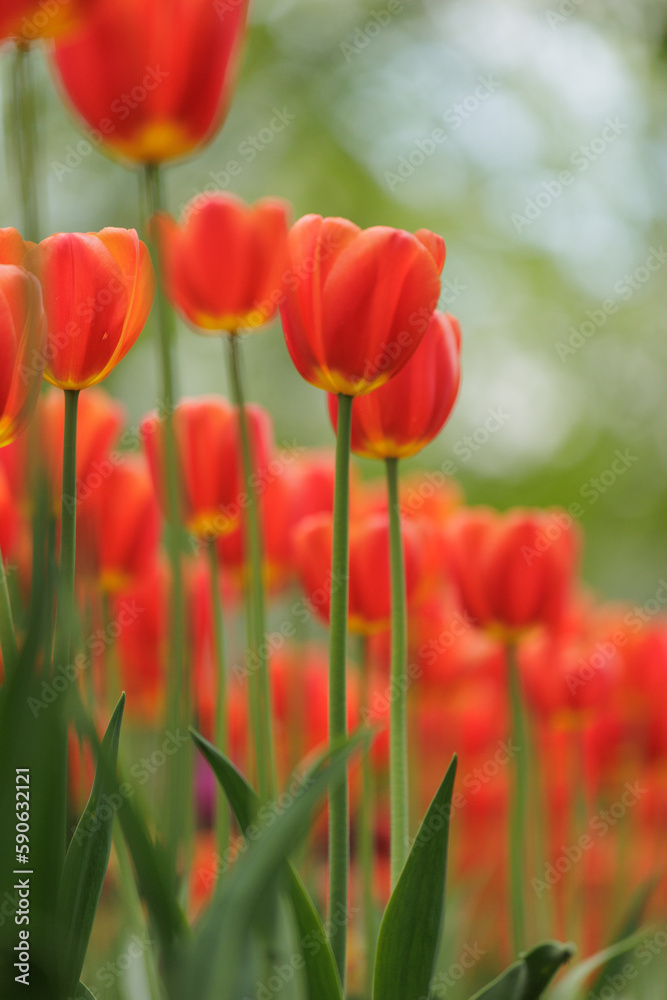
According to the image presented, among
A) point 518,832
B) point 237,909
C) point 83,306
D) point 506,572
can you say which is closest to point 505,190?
point 506,572

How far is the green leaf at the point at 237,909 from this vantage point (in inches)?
8.6

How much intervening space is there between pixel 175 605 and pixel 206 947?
0.09 m

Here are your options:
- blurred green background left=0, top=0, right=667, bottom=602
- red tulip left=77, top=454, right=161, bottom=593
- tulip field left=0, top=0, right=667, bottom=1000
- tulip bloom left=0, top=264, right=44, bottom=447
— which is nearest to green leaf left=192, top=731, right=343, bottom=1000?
tulip field left=0, top=0, right=667, bottom=1000

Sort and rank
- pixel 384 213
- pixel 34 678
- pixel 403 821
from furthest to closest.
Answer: pixel 384 213 → pixel 403 821 → pixel 34 678

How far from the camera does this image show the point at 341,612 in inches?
12.1

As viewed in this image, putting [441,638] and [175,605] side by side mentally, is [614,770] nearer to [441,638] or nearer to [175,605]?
[441,638]

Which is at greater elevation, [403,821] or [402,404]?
[402,404]

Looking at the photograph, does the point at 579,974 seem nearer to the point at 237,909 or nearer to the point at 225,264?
the point at 237,909

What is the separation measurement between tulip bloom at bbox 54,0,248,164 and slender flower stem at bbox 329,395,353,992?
0.11 metres

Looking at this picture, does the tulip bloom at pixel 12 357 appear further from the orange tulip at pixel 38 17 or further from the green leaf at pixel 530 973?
the green leaf at pixel 530 973

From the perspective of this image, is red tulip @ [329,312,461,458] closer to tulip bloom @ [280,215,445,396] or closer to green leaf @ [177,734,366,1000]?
tulip bloom @ [280,215,445,396]

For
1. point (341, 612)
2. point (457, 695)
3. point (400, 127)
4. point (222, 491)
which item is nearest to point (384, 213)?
point (400, 127)

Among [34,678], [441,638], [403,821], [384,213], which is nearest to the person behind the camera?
[34,678]

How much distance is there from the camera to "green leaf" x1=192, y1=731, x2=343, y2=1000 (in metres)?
0.27
